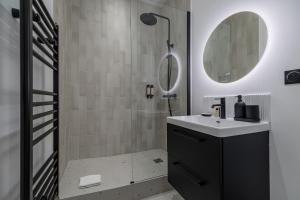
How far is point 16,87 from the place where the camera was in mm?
757

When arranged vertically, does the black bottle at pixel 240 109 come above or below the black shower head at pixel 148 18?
below

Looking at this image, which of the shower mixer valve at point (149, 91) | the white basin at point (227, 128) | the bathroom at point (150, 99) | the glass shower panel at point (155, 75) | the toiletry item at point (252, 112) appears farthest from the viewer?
the shower mixer valve at point (149, 91)

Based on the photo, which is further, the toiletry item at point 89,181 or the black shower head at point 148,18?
the black shower head at point 148,18


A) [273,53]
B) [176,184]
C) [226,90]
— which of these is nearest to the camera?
[273,53]

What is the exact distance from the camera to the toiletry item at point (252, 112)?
A: 1.08 metres

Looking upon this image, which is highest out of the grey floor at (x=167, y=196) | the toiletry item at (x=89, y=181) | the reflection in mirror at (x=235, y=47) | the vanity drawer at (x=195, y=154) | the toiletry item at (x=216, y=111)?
the reflection in mirror at (x=235, y=47)

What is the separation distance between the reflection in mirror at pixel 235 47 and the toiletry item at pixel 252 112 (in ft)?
0.99

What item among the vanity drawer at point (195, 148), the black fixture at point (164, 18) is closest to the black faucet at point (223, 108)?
the vanity drawer at point (195, 148)

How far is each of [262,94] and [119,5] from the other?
2230 millimetres

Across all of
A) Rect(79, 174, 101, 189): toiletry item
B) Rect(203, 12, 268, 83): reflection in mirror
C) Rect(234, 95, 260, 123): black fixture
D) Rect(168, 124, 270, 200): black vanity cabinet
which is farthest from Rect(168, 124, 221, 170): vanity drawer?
Rect(79, 174, 101, 189): toiletry item

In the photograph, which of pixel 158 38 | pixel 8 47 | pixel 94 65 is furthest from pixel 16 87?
pixel 158 38

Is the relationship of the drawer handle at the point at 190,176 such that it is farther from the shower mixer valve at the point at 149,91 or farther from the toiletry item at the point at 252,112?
the shower mixer valve at the point at 149,91

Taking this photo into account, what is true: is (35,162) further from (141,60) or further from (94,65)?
(141,60)

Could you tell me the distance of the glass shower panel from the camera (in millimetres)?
1977
